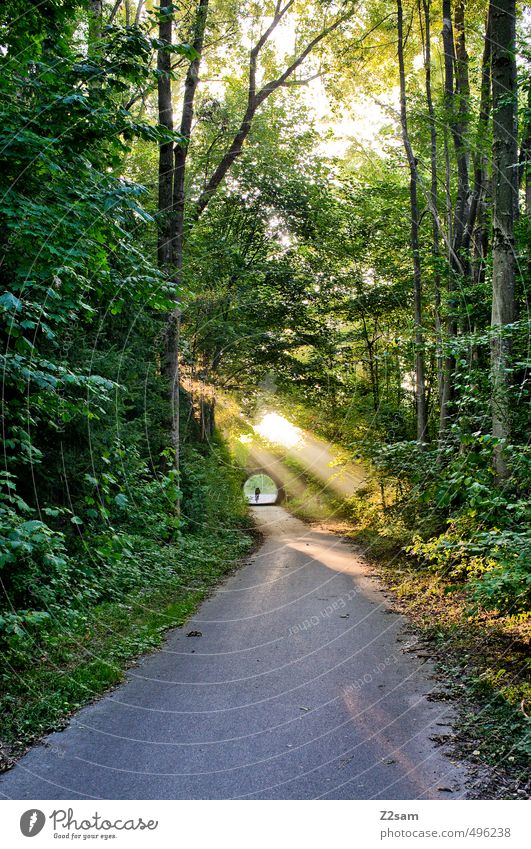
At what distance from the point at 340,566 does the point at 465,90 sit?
10886 millimetres

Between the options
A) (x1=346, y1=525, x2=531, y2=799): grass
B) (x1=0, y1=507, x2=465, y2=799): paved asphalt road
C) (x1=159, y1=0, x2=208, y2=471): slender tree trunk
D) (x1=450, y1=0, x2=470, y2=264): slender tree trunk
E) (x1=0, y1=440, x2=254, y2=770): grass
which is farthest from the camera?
(x1=159, y1=0, x2=208, y2=471): slender tree trunk

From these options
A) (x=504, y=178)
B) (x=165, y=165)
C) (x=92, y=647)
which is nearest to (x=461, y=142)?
(x=504, y=178)

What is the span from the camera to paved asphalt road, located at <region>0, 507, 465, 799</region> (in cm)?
407

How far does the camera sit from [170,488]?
7582mm

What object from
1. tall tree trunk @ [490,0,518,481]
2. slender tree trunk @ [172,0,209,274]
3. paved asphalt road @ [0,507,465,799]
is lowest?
paved asphalt road @ [0,507,465,799]

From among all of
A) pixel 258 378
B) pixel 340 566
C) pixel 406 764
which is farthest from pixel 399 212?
pixel 406 764

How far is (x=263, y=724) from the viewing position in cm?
518

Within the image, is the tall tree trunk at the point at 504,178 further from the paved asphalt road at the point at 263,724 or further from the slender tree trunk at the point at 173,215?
the slender tree trunk at the point at 173,215

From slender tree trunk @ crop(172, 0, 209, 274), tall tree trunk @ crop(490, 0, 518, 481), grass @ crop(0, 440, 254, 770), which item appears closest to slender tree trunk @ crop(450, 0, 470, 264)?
tall tree trunk @ crop(490, 0, 518, 481)

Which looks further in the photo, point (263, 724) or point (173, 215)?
point (173, 215)

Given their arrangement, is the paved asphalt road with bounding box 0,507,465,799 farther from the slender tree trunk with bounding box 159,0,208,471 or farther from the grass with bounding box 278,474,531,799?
the slender tree trunk with bounding box 159,0,208,471

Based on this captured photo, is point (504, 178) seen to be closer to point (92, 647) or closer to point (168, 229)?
point (92, 647)

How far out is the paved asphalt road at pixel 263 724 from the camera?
407 centimetres

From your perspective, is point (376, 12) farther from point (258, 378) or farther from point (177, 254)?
point (258, 378)
